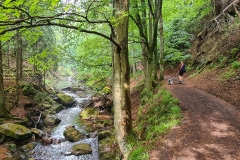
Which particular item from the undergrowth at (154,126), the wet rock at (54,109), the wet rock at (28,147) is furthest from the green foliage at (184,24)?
the wet rock at (28,147)

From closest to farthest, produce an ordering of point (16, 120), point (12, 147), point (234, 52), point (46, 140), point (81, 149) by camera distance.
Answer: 1. point (12, 147)
2. point (81, 149)
3. point (46, 140)
4. point (234, 52)
5. point (16, 120)

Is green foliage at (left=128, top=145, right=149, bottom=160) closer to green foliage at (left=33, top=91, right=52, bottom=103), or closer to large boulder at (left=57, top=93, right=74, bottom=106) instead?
green foliage at (left=33, top=91, right=52, bottom=103)

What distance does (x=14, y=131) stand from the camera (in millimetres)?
10094

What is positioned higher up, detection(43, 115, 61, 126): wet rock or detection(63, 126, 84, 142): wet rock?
detection(43, 115, 61, 126): wet rock

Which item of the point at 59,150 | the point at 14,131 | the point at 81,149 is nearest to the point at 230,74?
the point at 81,149

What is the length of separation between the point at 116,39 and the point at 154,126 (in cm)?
394

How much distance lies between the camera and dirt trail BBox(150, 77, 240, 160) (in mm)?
4867

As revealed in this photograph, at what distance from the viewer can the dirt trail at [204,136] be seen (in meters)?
4.87

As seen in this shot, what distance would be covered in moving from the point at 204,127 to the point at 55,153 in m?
7.19

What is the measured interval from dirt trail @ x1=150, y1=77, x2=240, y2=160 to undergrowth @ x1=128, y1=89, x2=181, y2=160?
304mm

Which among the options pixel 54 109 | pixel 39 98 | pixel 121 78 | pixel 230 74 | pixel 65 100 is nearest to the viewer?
pixel 121 78

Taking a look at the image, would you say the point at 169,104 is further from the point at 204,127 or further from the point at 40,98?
the point at 40,98

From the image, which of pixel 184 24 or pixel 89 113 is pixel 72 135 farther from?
pixel 184 24

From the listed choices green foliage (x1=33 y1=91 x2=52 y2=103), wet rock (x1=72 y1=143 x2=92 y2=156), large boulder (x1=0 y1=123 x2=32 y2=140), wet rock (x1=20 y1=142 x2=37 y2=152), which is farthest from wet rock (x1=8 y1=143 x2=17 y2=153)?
green foliage (x1=33 y1=91 x2=52 y2=103)
